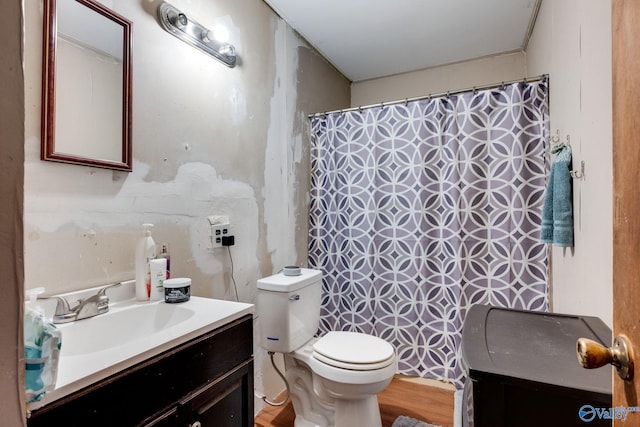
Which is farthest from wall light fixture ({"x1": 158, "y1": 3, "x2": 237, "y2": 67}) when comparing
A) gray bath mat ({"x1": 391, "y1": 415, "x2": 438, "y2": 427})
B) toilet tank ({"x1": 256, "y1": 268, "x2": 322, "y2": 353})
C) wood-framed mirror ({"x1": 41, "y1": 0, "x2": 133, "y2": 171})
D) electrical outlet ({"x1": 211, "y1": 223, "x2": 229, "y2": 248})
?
gray bath mat ({"x1": 391, "y1": 415, "x2": 438, "y2": 427})

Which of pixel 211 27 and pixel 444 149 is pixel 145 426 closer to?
pixel 211 27

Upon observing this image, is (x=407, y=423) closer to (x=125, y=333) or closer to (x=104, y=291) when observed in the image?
(x=125, y=333)

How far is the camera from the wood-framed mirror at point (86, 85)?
102 centimetres

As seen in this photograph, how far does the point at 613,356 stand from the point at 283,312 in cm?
138

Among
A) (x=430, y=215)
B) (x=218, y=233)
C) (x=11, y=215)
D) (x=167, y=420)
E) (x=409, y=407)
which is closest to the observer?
(x=11, y=215)

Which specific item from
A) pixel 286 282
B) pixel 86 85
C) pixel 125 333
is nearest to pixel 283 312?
pixel 286 282

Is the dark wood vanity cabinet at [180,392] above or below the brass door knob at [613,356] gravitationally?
below

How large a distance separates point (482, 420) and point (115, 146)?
143 cm

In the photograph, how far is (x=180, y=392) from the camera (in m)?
0.91

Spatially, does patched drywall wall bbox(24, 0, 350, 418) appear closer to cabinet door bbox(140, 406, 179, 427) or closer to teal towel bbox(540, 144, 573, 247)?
cabinet door bbox(140, 406, 179, 427)

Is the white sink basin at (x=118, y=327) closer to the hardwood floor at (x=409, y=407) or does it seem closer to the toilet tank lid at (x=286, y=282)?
the toilet tank lid at (x=286, y=282)

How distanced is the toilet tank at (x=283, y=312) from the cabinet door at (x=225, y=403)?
52 cm

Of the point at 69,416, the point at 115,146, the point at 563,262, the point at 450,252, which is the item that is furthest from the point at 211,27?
the point at 563,262

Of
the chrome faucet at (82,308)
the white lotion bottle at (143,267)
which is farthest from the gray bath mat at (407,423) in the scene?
the chrome faucet at (82,308)
